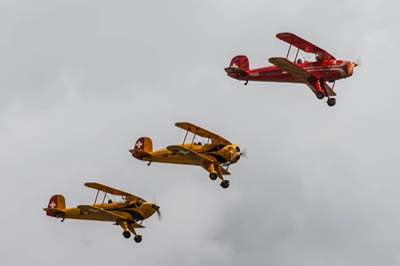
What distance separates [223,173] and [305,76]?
8734 mm

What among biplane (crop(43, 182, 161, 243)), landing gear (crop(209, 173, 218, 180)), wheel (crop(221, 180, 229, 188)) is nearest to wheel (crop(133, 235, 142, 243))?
biplane (crop(43, 182, 161, 243))

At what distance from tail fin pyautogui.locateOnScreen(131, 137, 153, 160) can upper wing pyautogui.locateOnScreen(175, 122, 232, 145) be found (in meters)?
4.42

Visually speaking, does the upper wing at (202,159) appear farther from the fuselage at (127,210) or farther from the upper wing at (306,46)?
the upper wing at (306,46)

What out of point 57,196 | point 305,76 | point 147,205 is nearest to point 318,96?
point 305,76

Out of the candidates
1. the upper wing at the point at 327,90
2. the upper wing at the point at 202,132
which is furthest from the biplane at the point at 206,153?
the upper wing at the point at 327,90

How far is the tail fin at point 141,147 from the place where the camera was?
96.8 metres

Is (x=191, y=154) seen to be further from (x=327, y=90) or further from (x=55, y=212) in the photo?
(x=55, y=212)

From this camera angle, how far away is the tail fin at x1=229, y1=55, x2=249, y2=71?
9475 centimetres

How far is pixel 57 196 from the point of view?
103 m

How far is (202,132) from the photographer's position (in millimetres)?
93500

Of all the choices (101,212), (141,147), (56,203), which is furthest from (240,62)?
(56,203)

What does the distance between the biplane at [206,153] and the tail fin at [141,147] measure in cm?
243

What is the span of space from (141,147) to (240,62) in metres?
9.58

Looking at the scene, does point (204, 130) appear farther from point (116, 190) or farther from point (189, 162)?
point (116, 190)
